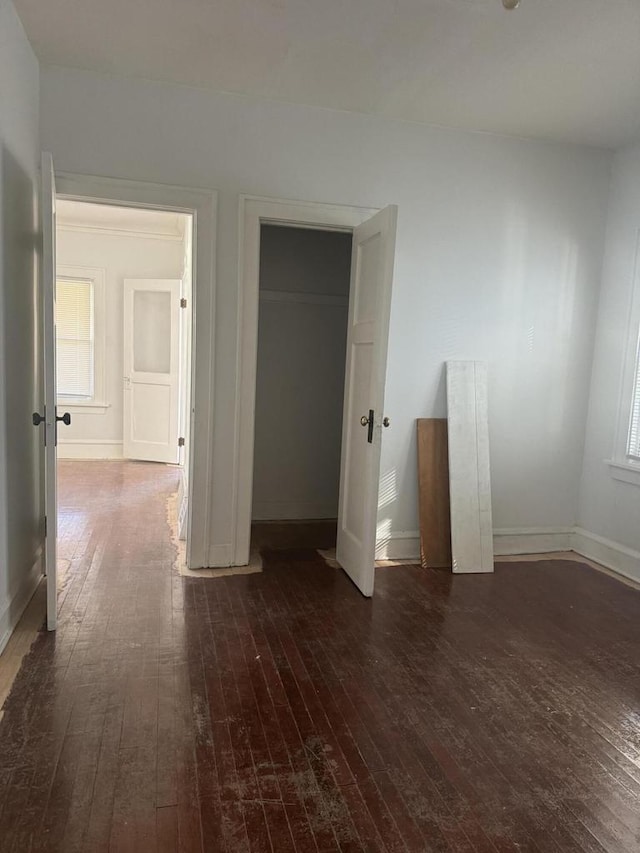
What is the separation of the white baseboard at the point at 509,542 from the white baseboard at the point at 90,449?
4307 millimetres

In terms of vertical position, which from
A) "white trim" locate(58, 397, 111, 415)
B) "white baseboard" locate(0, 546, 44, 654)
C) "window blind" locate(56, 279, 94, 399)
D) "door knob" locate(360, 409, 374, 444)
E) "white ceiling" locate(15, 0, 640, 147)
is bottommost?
"white baseboard" locate(0, 546, 44, 654)

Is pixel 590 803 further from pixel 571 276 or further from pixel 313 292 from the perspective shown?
pixel 313 292

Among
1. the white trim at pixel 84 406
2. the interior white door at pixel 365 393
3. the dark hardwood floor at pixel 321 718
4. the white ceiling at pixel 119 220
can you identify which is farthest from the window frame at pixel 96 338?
the interior white door at pixel 365 393

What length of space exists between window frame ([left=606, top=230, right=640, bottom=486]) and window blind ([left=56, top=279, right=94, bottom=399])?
5822mm

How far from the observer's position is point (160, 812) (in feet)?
6.03

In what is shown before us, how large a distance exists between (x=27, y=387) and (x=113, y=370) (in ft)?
13.8

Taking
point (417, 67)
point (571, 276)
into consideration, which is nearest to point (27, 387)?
point (417, 67)

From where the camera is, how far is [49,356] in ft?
8.87

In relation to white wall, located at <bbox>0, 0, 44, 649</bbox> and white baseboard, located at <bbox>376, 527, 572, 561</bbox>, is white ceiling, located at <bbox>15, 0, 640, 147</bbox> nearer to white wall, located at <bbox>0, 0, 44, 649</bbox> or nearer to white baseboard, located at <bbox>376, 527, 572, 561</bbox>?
white wall, located at <bbox>0, 0, 44, 649</bbox>

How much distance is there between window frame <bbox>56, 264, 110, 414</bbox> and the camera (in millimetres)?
7113

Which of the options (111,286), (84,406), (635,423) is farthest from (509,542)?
(111,286)

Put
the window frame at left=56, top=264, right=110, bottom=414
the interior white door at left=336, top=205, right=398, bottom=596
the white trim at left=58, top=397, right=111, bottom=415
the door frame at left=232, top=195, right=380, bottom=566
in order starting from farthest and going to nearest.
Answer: the white trim at left=58, top=397, right=111, bottom=415
the window frame at left=56, top=264, right=110, bottom=414
the door frame at left=232, top=195, right=380, bottom=566
the interior white door at left=336, top=205, right=398, bottom=596

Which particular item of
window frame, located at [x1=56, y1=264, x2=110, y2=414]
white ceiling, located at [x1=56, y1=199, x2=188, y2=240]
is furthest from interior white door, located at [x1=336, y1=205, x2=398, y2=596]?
window frame, located at [x1=56, y1=264, x2=110, y2=414]

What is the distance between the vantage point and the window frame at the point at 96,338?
7113mm
